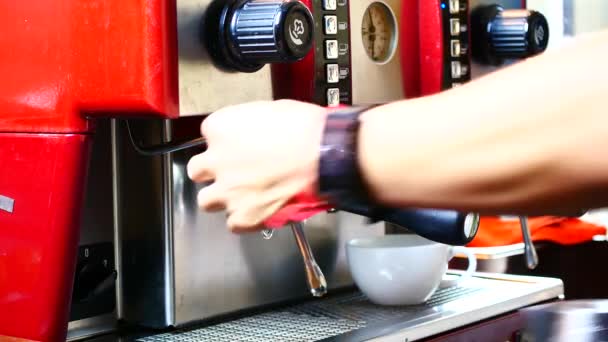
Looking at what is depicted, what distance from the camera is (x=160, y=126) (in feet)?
3.03

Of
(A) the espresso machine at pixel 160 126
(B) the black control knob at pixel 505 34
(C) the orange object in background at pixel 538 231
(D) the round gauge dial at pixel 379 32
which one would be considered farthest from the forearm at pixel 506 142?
(C) the orange object in background at pixel 538 231

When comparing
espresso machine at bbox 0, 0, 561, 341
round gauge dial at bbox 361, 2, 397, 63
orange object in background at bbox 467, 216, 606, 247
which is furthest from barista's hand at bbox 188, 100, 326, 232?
orange object in background at bbox 467, 216, 606, 247

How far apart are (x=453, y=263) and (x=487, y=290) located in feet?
1.03

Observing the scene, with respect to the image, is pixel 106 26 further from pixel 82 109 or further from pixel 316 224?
pixel 316 224

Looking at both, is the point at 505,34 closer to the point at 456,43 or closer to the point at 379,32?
the point at 456,43

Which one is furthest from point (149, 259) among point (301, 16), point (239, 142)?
point (239, 142)

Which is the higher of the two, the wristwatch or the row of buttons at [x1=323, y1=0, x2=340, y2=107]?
the row of buttons at [x1=323, y1=0, x2=340, y2=107]

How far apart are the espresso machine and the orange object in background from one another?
0.91ft

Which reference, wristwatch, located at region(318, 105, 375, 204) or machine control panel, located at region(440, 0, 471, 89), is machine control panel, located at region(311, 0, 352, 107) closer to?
machine control panel, located at region(440, 0, 471, 89)

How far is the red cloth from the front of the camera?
19.3 inches

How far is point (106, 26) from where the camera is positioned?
0.77m

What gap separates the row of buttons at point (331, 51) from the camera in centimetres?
93

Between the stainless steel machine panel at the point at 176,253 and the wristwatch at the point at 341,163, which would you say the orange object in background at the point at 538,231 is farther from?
the wristwatch at the point at 341,163

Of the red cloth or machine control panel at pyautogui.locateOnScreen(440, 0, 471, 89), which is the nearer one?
the red cloth
